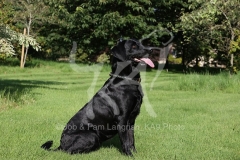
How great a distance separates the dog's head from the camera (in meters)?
4.70

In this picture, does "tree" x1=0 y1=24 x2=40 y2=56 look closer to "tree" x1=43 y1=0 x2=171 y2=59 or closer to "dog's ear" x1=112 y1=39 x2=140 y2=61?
"dog's ear" x1=112 y1=39 x2=140 y2=61

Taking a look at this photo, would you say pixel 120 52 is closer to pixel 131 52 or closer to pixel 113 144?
pixel 131 52

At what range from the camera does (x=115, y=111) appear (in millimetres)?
4602

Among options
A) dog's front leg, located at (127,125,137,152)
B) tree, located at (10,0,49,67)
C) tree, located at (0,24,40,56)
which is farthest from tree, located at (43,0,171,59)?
dog's front leg, located at (127,125,137,152)

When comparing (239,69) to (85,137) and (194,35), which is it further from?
(85,137)

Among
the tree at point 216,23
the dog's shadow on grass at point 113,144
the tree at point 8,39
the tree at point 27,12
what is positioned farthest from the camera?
the tree at point 27,12

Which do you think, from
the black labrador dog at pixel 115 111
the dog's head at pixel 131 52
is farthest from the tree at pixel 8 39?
the dog's head at pixel 131 52

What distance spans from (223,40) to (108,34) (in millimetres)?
9550

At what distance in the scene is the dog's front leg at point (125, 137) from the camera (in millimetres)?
4555

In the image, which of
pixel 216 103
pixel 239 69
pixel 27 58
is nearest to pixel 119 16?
pixel 27 58

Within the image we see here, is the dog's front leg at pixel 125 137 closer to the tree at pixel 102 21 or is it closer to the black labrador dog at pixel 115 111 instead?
the black labrador dog at pixel 115 111

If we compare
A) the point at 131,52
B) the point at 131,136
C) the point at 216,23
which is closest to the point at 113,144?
the point at 131,136

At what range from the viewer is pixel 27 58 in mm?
26141

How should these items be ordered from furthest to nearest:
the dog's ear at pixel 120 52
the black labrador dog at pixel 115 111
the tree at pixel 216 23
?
the tree at pixel 216 23 → the dog's ear at pixel 120 52 → the black labrador dog at pixel 115 111
